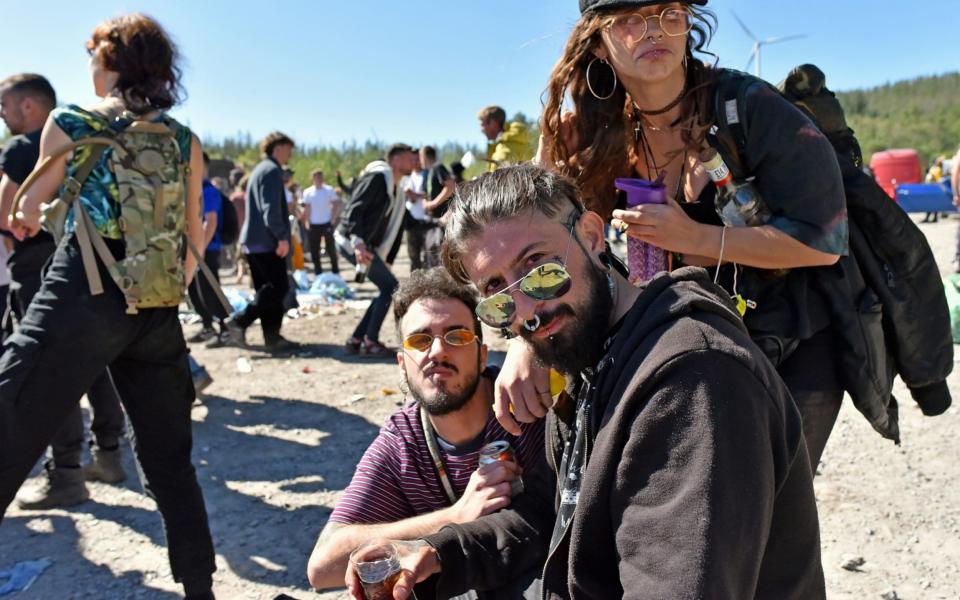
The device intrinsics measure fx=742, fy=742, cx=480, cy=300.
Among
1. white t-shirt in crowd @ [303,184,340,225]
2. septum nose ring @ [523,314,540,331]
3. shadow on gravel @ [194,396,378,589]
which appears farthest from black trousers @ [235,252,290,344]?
white t-shirt in crowd @ [303,184,340,225]

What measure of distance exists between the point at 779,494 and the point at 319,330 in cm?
798

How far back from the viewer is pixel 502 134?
6.37 m

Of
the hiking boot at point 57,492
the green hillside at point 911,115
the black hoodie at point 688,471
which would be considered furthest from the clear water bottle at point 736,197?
the green hillside at point 911,115

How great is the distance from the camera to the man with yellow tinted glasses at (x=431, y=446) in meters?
2.02

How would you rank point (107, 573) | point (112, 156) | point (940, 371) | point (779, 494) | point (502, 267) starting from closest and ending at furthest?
1. point (779, 494)
2. point (502, 267)
3. point (940, 371)
4. point (112, 156)
5. point (107, 573)

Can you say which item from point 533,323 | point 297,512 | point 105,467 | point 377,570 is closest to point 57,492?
point 105,467

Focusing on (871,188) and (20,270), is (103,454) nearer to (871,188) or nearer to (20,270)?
(20,270)

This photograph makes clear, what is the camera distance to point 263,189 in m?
7.34

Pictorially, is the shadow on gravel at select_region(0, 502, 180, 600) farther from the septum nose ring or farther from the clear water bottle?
the clear water bottle

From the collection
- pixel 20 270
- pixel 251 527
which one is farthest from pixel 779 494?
pixel 20 270

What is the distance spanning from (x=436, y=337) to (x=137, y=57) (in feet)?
5.27

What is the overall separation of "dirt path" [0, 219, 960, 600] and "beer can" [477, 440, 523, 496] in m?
1.51

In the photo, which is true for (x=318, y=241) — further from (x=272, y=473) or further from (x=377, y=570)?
(x=377, y=570)

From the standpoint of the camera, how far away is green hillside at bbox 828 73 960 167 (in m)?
59.0
